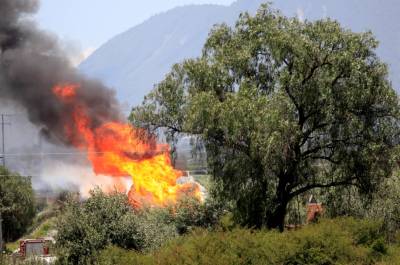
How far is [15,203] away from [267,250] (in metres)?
55.0

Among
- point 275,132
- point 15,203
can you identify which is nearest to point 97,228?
point 275,132

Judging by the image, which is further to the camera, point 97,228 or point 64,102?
point 64,102

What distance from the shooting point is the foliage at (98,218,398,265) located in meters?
21.1

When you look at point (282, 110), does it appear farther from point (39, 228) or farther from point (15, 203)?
point (39, 228)

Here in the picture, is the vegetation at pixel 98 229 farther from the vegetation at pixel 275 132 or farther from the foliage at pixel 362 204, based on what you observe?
the foliage at pixel 362 204

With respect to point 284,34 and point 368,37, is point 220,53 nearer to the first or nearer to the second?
point 284,34

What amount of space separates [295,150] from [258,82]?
11.6ft

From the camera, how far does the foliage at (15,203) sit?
70688mm

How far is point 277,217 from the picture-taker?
29.8 meters

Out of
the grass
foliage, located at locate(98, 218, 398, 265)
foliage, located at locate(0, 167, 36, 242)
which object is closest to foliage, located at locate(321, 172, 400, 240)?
foliage, located at locate(98, 218, 398, 265)

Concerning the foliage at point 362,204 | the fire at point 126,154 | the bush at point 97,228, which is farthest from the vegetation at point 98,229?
the foliage at point 362,204

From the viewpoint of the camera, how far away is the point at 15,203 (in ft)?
236

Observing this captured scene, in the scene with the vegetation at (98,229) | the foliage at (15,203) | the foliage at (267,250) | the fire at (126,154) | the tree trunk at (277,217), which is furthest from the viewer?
the foliage at (15,203)

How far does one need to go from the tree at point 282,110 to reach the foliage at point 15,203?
4391 centimetres
